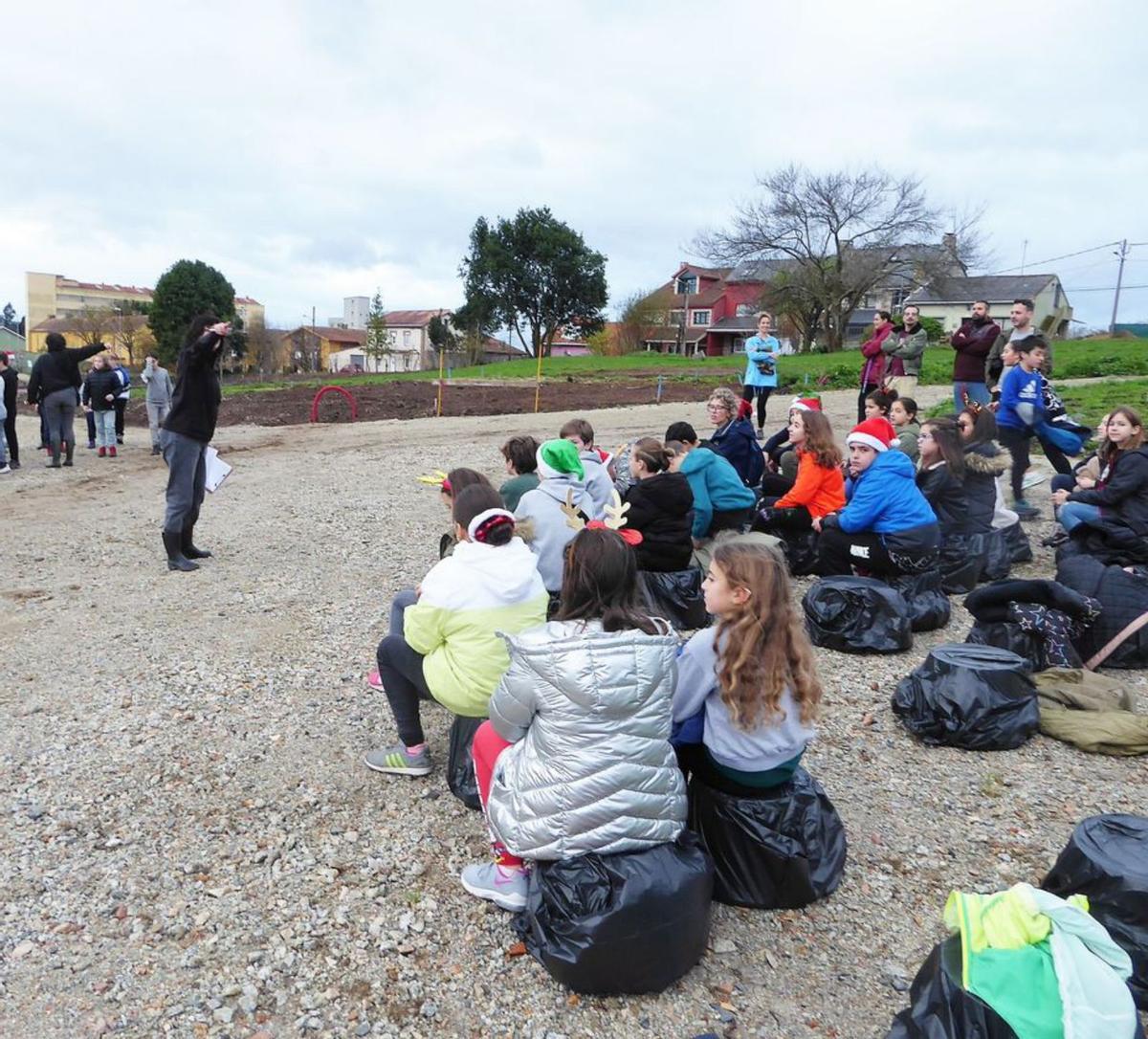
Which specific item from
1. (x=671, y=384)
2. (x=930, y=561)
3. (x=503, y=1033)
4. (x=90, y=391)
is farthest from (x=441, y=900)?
(x=671, y=384)

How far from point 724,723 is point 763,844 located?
1.43ft

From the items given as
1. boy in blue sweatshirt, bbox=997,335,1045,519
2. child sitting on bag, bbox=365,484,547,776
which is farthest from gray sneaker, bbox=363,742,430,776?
boy in blue sweatshirt, bbox=997,335,1045,519

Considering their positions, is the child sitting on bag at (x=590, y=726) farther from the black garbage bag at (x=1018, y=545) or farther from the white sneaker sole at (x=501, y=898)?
the black garbage bag at (x=1018, y=545)

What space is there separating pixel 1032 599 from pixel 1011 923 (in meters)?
3.25

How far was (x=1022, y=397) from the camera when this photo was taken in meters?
7.75

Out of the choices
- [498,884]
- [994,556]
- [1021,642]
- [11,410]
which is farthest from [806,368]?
[498,884]

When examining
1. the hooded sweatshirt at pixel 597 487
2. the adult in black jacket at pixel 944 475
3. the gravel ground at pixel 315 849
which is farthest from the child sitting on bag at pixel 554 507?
the adult in black jacket at pixel 944 475

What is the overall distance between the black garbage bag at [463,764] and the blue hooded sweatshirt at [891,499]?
10.8ft

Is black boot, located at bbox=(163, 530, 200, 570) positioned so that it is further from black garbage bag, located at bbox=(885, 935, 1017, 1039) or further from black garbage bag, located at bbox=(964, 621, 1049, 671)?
black garbage bag, located at bbox=(885, 935, 1017, 1039)

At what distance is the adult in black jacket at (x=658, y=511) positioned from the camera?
5.43 m

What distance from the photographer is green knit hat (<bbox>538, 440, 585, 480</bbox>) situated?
512cm

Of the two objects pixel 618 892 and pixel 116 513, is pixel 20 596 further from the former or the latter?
pixel 618 892

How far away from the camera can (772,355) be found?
12055 mm

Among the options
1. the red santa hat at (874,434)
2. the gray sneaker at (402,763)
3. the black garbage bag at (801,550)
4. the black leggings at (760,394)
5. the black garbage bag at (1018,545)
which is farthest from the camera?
the black leggings at (760,394)
